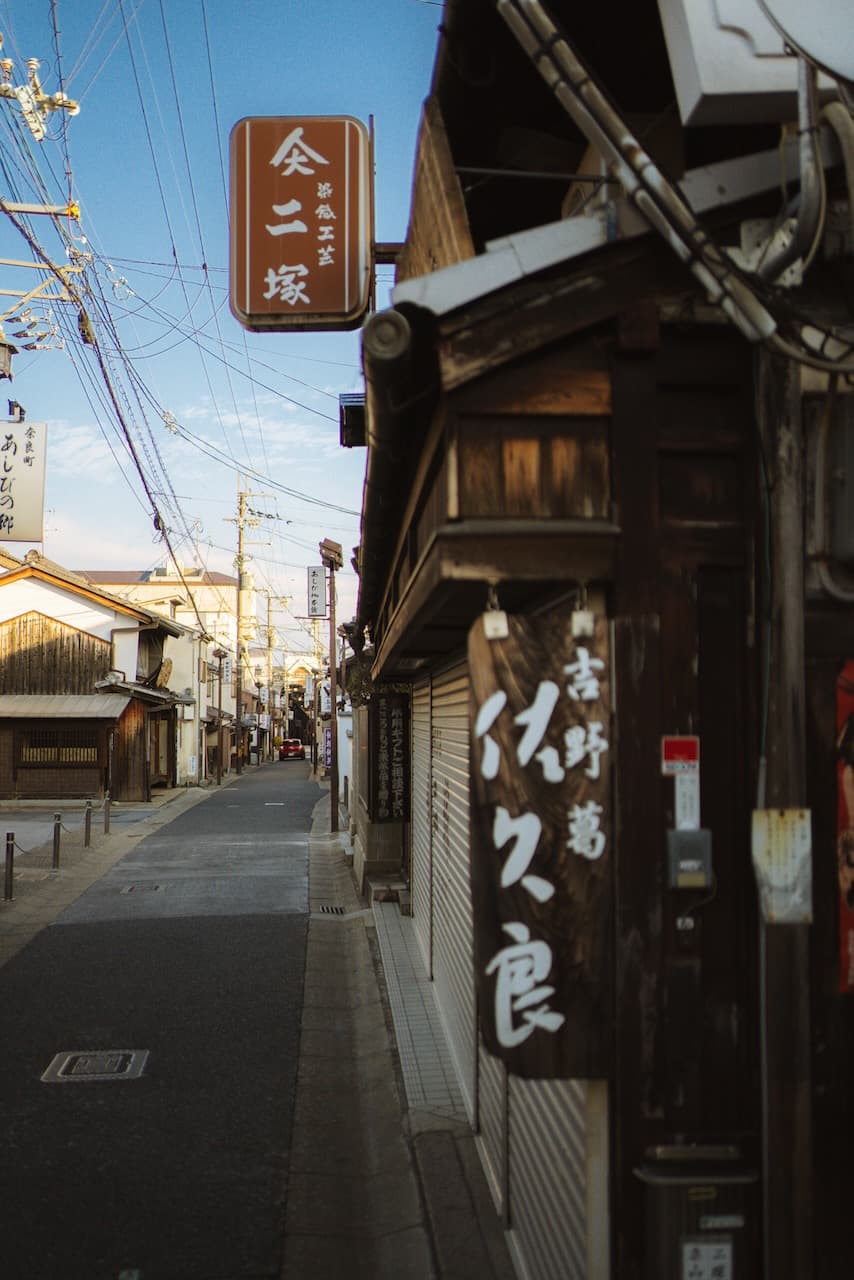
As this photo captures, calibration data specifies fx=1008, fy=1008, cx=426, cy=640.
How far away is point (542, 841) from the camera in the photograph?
13.8 ft

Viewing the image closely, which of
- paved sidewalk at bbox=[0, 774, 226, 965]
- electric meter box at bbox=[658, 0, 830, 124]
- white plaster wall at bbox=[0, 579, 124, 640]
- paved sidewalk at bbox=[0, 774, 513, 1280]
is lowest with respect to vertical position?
paved sidewalk at bbox=[0, 774, 226, 965]

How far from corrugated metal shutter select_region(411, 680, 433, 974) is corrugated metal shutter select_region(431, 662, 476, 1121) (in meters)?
0.66

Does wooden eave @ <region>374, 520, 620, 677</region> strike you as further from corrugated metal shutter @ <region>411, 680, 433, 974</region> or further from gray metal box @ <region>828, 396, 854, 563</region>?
corrugated metal shutter @ <region>411, 680, 433, 974</region>

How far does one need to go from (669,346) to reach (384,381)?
130 centimetres

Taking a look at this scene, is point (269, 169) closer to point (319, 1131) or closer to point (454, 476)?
point (454, 476)

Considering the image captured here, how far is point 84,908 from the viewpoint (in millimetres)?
16953

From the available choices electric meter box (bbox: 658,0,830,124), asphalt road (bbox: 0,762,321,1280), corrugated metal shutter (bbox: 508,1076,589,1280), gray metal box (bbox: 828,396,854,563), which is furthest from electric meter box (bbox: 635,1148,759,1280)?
electric meter box (bbox: 658,0,830,124)

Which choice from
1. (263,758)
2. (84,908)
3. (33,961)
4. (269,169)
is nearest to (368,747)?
(84,908)

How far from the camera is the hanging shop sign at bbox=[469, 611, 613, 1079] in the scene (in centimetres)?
416

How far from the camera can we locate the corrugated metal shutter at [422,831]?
11609 millimetres

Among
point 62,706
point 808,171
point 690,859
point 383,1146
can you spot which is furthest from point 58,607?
point 808,171

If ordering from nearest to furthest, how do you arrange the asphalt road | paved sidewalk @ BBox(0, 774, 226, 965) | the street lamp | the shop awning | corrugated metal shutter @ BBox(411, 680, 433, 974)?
the asphalt road, corrugated metal shutter @ BBox(411, 680, 433, 974), paved sidewalk @ BBox(0, 774, 226, 965), the shop awning, the street lamp

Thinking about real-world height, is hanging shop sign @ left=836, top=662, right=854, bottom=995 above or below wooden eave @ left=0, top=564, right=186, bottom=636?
below

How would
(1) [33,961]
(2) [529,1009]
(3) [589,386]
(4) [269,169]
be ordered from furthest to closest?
(1) [33,961], (4) [269,169], (3) [589,386], (2) [529,1009]
